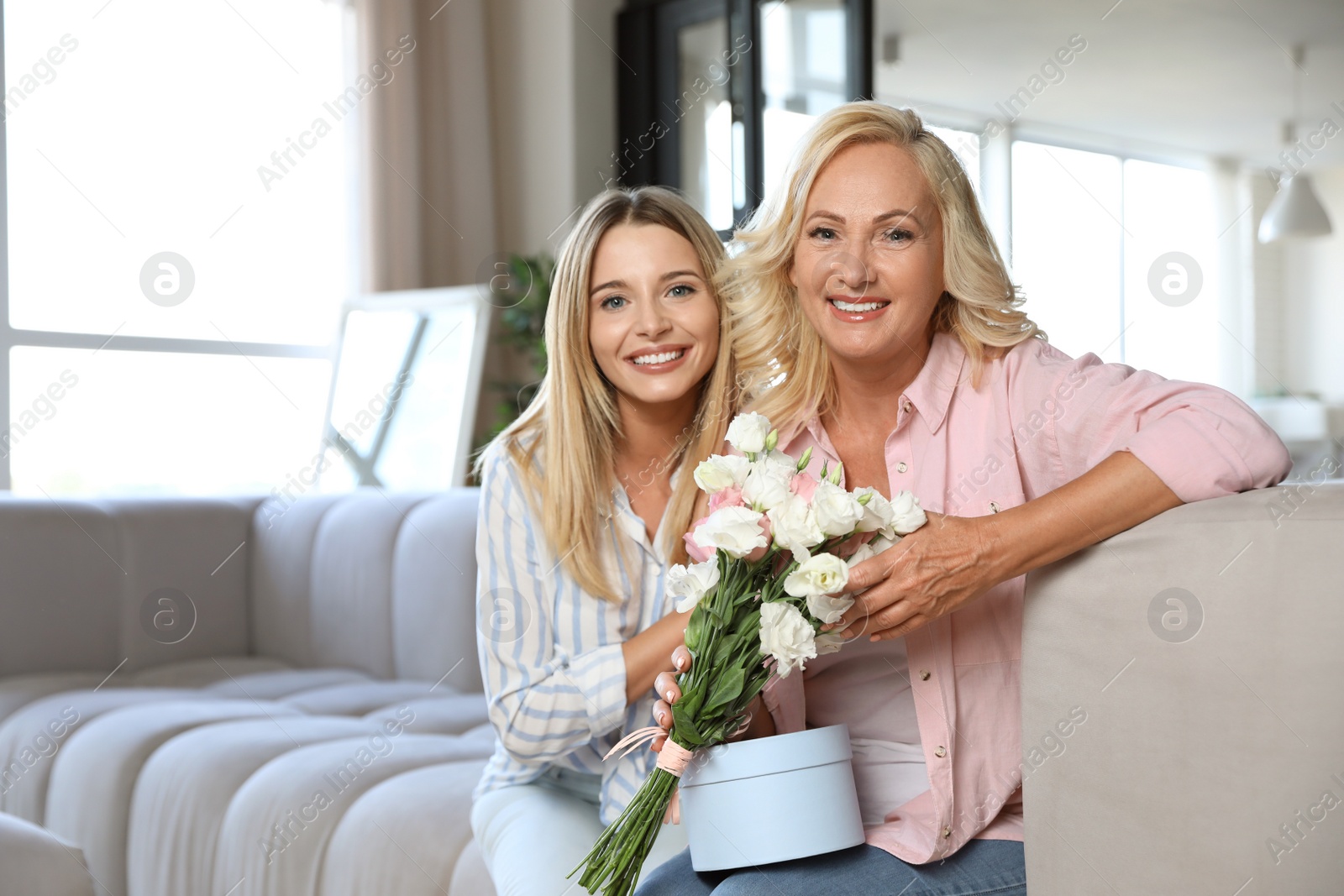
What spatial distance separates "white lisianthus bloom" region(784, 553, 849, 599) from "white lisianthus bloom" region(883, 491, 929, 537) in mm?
86

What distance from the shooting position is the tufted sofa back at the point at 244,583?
2713 mm

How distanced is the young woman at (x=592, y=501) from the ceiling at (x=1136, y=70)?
375 centimetres

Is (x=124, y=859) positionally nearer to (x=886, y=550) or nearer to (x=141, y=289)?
(x=886, y=550)

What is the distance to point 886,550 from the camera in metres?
1.15

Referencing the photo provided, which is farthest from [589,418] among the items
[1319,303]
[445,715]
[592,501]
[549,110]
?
[1319,303]

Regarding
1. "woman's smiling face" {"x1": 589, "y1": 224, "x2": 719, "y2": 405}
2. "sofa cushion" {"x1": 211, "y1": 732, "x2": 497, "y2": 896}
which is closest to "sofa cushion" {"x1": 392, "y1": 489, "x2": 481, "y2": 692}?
"sofa cushion" {"x1": 211, "y1": 732, "x2": 497, "y2": 896}

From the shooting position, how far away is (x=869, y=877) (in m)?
1.21

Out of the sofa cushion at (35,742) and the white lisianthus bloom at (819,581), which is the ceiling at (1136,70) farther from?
the white lisianthus bloom at (819,581)

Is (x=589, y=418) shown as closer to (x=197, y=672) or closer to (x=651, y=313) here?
(x=651, y=313)

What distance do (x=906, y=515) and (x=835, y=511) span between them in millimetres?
103

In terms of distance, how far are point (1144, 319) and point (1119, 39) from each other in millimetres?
1349

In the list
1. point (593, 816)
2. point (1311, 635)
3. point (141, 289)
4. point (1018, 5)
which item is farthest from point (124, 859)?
point (1018, 5)

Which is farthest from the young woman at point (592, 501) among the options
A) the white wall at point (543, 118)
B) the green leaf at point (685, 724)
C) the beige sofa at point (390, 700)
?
the white wall at point (543, 118)

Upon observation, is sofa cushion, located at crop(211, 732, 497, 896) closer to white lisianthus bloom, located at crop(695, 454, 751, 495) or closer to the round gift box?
the round gift box
